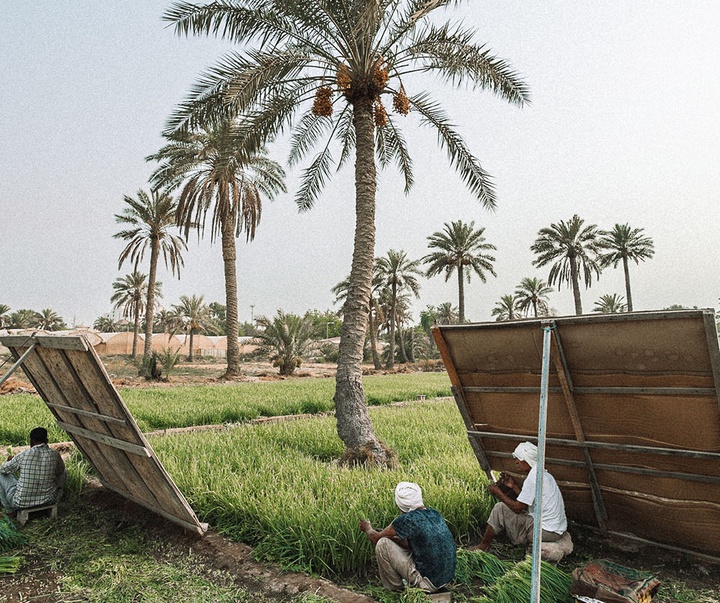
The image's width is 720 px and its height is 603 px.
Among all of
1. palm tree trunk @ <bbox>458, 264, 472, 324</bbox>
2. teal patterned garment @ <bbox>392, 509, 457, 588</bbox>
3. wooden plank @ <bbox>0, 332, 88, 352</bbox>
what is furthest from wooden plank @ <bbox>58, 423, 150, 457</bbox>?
palm tree trunk @ <bbox>458, 264, 472, 324</bbox>

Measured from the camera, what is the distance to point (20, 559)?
14.5 ft

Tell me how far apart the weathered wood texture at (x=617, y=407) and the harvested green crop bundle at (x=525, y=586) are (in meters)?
1.00

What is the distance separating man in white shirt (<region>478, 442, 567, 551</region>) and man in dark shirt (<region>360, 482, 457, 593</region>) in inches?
33.5

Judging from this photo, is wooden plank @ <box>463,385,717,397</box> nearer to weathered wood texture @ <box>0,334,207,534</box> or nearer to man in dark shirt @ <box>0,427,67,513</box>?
weathered wood texture @ <box>0,334,207,534</box>

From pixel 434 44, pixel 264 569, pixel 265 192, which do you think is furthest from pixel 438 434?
pixel 265 192

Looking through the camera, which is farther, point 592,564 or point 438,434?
point 438,434

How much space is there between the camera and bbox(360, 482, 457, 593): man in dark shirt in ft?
12.1

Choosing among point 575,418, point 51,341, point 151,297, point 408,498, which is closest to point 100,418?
point 51,341

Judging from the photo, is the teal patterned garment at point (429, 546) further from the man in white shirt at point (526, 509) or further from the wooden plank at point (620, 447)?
the wooden plank at point (620, 447)

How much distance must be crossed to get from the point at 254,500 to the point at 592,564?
288cm

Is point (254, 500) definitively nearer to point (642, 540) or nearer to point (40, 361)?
point (40, 361)

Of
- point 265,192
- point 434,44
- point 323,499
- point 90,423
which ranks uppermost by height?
point 265,192

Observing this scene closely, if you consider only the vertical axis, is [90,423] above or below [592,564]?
above

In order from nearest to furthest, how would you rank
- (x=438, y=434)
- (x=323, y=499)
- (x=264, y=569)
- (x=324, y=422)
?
(x=264, y=569)
(x=323, y=499)
(x=438, y=434)
(x=324, y=422)
